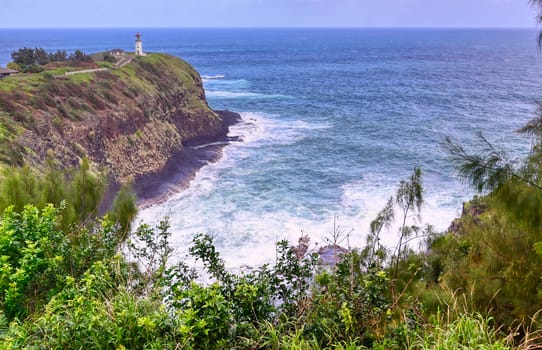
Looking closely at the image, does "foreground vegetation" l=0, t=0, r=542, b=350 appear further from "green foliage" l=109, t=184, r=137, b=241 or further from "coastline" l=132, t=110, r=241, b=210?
"coastline" l=132, t=110, r=241, b=210

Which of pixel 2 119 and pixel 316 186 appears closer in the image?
pixel 2 119

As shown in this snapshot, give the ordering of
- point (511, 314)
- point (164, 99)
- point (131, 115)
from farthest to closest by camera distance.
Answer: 1. point (164, 99)
2. point (131, 115)
3. point (511, 314)

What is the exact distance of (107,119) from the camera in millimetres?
33562

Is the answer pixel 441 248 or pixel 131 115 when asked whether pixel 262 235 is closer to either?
pixel 441 248

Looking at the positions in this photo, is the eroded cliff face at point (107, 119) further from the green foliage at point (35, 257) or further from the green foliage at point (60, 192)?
the green foliage at point (35, 257)

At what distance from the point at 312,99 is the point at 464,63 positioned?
65.7 metres

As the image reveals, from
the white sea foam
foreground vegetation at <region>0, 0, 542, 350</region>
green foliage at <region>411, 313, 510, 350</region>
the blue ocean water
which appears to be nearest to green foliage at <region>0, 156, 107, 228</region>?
foreground vegetation at <region>0, 0, 542, 350</region>

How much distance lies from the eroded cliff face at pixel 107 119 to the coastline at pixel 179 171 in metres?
0.54

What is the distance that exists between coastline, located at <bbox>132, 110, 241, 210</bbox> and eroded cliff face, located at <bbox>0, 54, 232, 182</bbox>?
544 mm

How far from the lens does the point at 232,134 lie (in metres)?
46.2

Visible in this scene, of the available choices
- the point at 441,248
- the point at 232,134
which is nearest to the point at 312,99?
the point at 232,134

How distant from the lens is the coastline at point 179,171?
29.6m

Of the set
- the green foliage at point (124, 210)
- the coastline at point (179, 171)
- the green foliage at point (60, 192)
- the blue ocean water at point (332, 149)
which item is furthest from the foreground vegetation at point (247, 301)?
the coastline at point (179, 171)

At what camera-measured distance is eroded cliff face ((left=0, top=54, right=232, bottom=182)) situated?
91.8 feet
